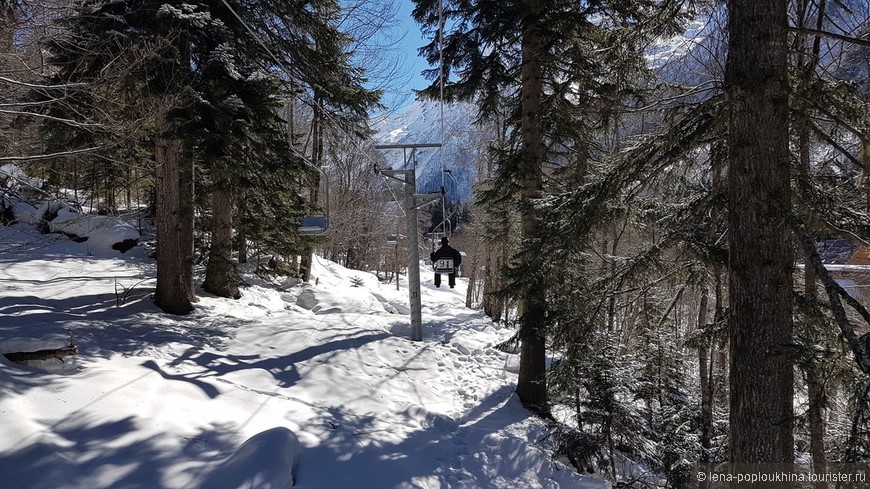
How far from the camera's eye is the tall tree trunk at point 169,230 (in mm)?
8359

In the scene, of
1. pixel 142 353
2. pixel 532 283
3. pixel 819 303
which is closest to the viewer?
pixel 819 303

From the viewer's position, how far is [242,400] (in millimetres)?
5410

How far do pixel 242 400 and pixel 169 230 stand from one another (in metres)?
4.49

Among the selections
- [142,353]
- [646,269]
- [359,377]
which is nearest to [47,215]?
[142,353]

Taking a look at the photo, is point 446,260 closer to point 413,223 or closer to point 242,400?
point 413,223

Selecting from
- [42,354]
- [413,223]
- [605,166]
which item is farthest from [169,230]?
[605,166]

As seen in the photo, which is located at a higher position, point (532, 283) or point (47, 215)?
point (47, 215)

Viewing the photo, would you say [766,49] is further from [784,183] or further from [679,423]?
[679,423]

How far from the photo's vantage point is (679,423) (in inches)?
272

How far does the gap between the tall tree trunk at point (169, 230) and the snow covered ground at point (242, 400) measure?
15.3 inches

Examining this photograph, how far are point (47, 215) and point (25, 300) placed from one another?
933 cm

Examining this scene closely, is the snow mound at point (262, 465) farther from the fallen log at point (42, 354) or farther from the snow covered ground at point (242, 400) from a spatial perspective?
the fallen log at point (42, 354)

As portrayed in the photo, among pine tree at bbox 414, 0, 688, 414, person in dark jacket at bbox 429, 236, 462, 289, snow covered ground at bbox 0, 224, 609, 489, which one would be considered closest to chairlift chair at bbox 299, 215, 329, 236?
snow covered ground at bbox 0, 224, 609, 489

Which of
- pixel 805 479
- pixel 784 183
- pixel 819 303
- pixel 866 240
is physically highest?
pixel 784 183
